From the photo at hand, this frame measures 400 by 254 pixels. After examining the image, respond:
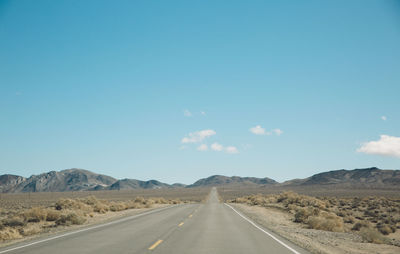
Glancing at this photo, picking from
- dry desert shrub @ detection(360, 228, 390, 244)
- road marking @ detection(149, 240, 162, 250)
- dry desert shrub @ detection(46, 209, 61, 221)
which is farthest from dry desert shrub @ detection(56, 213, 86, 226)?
dry desert shrub @ detection(360, 228, 390, 244)

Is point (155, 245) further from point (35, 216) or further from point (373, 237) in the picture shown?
point (35, 216)

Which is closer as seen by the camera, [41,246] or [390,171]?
[41,246]

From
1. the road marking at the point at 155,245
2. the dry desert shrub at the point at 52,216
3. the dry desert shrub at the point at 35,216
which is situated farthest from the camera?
the dry desert shrub at the point at 52,216

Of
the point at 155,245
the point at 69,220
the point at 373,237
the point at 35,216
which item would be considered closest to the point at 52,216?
the point at 35,216

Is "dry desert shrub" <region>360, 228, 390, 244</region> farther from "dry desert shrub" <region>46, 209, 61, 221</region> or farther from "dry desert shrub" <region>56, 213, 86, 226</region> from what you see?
"dry desert shrub" <region>46, 209, 61, 221</region>

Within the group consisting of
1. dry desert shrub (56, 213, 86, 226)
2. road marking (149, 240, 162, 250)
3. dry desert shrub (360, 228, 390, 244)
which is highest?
dry desert shrub (56, 213, 86, 226)

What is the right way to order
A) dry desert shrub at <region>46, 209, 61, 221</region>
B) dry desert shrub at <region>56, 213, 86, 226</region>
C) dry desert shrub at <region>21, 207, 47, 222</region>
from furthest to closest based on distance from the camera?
dry desert shrub at <region>46, 209, 61, 221</region>
dry desert shrub at <region>21, 207, 47, 222</region>
dry desert shrub at <region>56, 213, 86, 226</region>

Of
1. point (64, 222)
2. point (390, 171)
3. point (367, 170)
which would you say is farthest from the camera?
point (367, 170)

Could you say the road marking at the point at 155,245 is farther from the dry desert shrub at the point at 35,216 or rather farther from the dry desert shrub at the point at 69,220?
the dry desert shrub at the point at 35,216

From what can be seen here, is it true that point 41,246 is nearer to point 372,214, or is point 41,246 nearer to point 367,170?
point 372,214

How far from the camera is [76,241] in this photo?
1257 cm

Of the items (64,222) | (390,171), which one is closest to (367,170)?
(390,171)

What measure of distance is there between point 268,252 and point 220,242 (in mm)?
2353

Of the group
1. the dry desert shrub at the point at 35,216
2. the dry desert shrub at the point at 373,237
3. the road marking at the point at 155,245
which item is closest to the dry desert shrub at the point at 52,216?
the dry desert shrub at the point at 35,216
